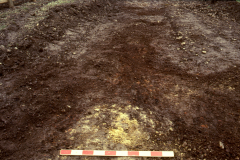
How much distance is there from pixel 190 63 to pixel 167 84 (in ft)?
5.15

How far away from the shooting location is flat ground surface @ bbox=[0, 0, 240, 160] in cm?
362

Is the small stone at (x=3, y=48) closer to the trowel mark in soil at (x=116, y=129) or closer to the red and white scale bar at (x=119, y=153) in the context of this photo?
the trowel mark in soil at (x=116, y=129)

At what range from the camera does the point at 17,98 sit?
4523 millimetres

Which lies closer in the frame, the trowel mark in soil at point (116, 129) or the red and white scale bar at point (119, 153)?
the red and white scale bar at point (119, 153)

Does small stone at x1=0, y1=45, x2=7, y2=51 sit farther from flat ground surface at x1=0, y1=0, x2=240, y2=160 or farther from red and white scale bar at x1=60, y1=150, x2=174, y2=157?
red and white scale bar at x1=60, y1=150, x2=174, y2=157

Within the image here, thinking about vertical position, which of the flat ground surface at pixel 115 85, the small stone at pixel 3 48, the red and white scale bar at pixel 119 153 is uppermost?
the small stone at pixel 3 48

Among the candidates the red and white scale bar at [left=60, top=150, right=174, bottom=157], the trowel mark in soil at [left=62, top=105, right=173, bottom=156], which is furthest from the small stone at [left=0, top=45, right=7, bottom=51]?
the red and white scale bar at [left=60, top=150, right=174, bottom=157]

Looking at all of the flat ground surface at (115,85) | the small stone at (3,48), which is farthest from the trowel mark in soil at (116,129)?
the small stone at (3,48)

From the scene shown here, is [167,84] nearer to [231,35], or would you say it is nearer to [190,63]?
[190,63]

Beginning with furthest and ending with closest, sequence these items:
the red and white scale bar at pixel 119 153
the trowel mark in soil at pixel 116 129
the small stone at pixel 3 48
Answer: the small stone at pixel 3 48
the trowel mark in soil at pixel 116 129
the red and white scale bar at pixel 119 153

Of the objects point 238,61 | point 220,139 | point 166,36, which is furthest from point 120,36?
point 220,139

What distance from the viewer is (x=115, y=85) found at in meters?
5.13

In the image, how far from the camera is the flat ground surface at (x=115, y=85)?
3.62 m

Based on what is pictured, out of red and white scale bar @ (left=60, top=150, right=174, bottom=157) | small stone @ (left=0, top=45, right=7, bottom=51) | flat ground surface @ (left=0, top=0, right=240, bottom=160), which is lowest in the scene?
red and white scale bar @ (left=60, top=150, right=174, bottom=157)
